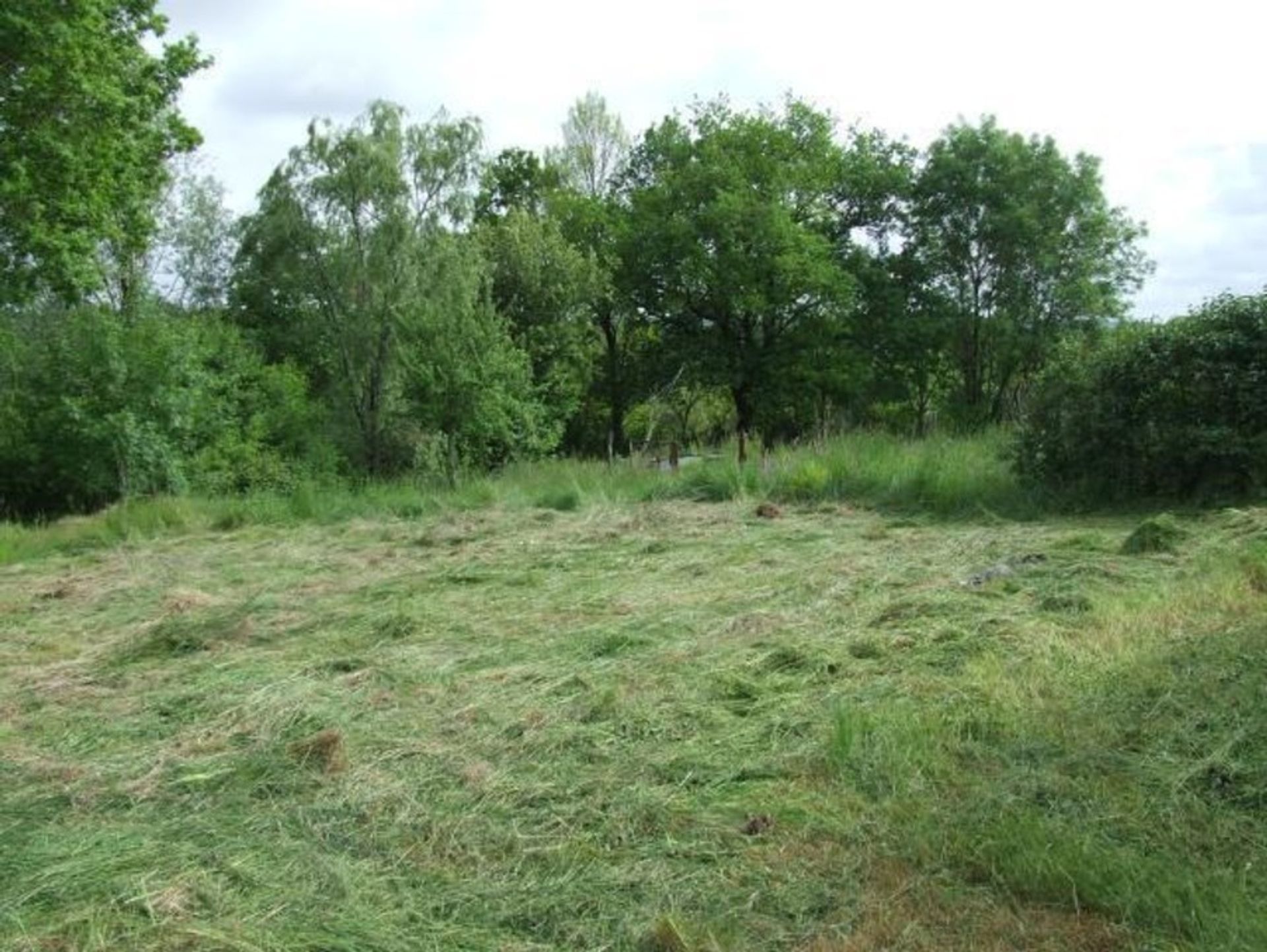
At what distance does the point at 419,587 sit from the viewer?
959 cm

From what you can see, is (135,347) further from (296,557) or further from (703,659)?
(703,659)

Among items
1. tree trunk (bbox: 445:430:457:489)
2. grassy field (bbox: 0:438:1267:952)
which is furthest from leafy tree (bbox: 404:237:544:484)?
grassy field (bbox: 0:438:1267:952)

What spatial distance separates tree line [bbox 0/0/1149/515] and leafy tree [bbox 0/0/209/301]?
53 mm

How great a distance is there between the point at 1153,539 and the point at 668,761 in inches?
236

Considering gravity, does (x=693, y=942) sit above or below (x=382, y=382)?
below

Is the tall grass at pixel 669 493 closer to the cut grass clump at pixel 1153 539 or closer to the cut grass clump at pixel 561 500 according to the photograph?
the cut grass clump at pixel 561 500

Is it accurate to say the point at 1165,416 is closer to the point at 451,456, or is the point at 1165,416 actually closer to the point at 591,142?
the point at 451,456

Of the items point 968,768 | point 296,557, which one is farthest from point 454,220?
point 968,768

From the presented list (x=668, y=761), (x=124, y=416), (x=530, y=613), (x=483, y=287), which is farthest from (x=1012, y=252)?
(x=668, y=761)

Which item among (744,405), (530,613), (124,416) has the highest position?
(124,416)

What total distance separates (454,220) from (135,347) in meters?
8.41

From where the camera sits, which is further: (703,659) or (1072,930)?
(703,659)

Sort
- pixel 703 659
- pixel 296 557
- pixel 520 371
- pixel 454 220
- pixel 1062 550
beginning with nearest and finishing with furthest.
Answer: pixel 703 659, pixel 1062 550, pixel 296 557, pixel 520 371, pixel 454 220

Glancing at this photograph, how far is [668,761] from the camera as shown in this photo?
4.68m
